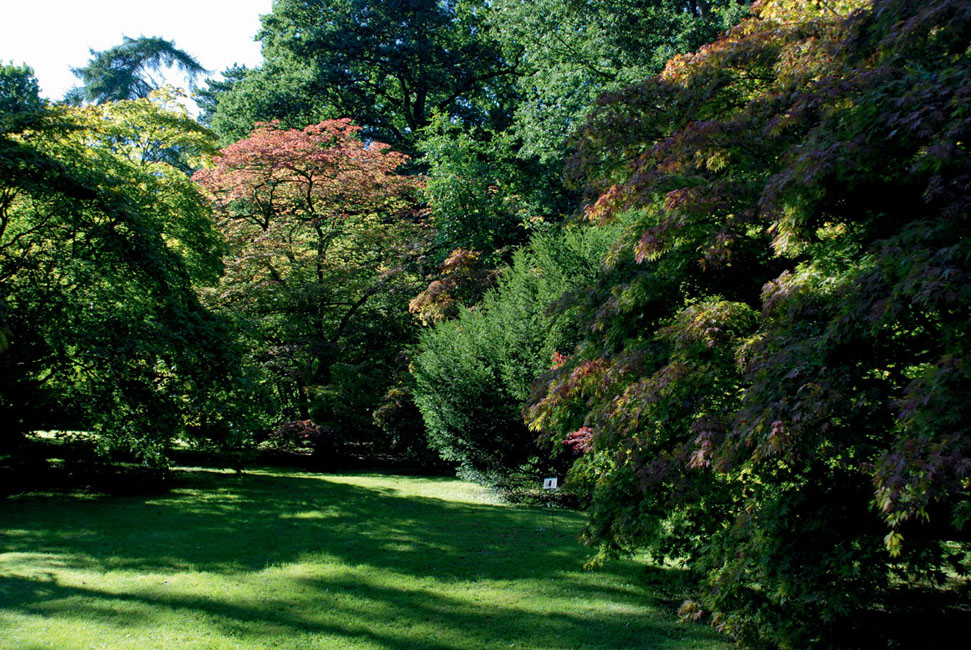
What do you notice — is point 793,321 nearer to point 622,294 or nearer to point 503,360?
point 622,294

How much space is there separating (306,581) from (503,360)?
7208 millimetres

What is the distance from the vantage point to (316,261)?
1825cm

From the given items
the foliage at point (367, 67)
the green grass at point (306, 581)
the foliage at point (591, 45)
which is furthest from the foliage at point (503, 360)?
the foliage at point (367, 67)

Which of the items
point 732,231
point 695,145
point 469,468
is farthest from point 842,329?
point 469,468

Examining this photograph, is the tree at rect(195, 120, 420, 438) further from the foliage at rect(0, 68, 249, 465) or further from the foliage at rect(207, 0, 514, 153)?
the foliage at rect(207, 0, 514, 153)

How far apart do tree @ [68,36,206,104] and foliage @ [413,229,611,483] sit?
3246cm

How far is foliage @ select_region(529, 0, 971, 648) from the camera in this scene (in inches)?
149

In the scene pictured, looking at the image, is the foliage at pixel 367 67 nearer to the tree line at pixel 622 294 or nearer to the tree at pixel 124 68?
the tree line at pixel 622 294

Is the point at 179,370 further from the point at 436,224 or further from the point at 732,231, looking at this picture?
the point at 436,224

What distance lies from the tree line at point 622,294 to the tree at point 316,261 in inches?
4.0

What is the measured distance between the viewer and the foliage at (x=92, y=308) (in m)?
9.13

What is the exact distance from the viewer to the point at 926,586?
7453 mm

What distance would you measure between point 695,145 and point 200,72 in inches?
1694

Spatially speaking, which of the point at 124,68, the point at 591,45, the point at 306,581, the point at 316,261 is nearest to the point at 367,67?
the point at 591,45
